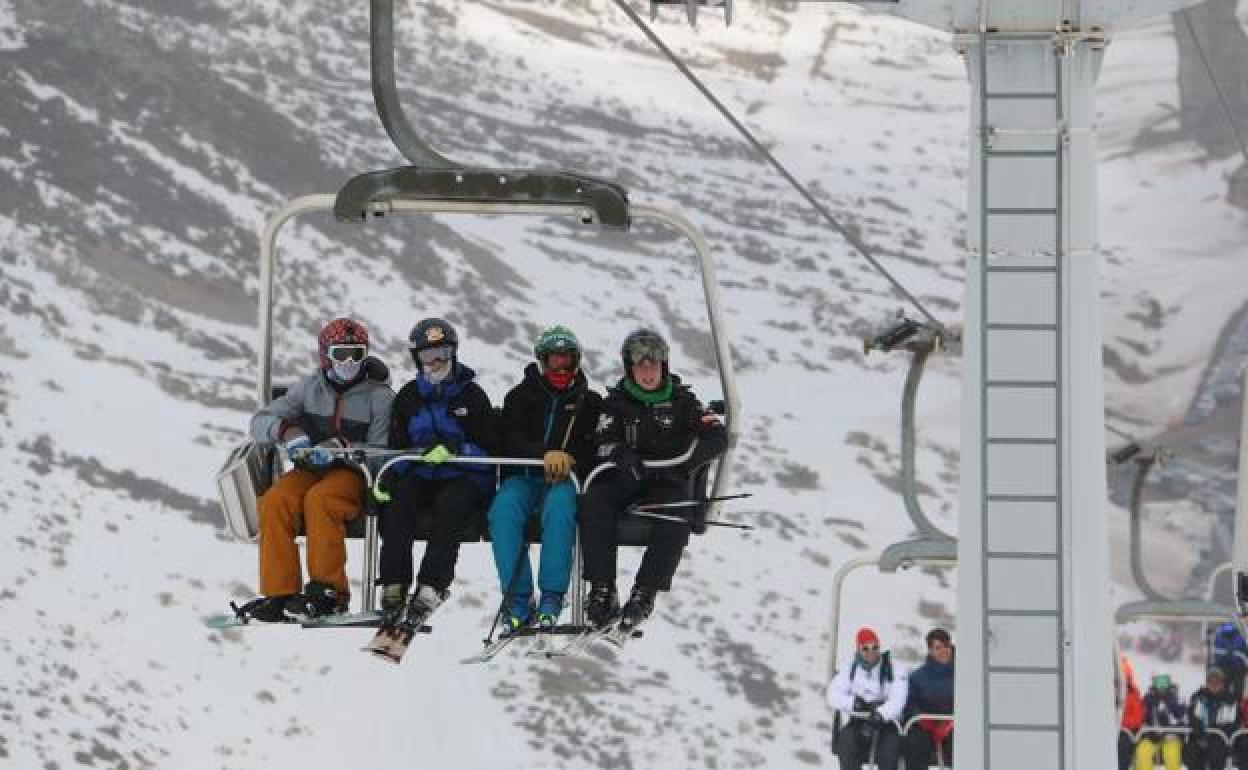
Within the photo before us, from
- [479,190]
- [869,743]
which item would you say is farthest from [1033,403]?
[869,743]

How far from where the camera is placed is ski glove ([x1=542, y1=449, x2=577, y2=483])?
924cm

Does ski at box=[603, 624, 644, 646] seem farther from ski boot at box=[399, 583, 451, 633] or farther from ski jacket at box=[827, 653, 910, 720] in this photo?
ski jacket at box=[827, 653, 910, 720]

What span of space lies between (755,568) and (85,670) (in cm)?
877

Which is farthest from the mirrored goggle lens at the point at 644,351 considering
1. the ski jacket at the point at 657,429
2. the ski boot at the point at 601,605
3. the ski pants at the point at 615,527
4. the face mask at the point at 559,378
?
the ski boot at the point at 601,605

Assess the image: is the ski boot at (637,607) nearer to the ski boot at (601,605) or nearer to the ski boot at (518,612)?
the ski boot at (601,605)

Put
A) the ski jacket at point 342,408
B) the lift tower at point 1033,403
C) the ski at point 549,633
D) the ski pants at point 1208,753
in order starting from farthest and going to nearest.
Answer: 1. the ski pants at point 1208,753
2. the ski jacket at point 342,408
3. the ski at point 549,633
4. the lift tower at point 1033,403

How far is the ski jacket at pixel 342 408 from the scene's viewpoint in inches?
375

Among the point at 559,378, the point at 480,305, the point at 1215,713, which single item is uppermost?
the point at 480,305

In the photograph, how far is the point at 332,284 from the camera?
38.6 meters

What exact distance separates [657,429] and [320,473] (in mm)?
1169

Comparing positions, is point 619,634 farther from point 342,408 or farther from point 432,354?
point 342,408

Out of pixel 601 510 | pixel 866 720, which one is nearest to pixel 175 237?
pixel 866 720

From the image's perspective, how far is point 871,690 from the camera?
13.6 m

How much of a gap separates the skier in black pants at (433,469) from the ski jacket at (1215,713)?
678 cm
